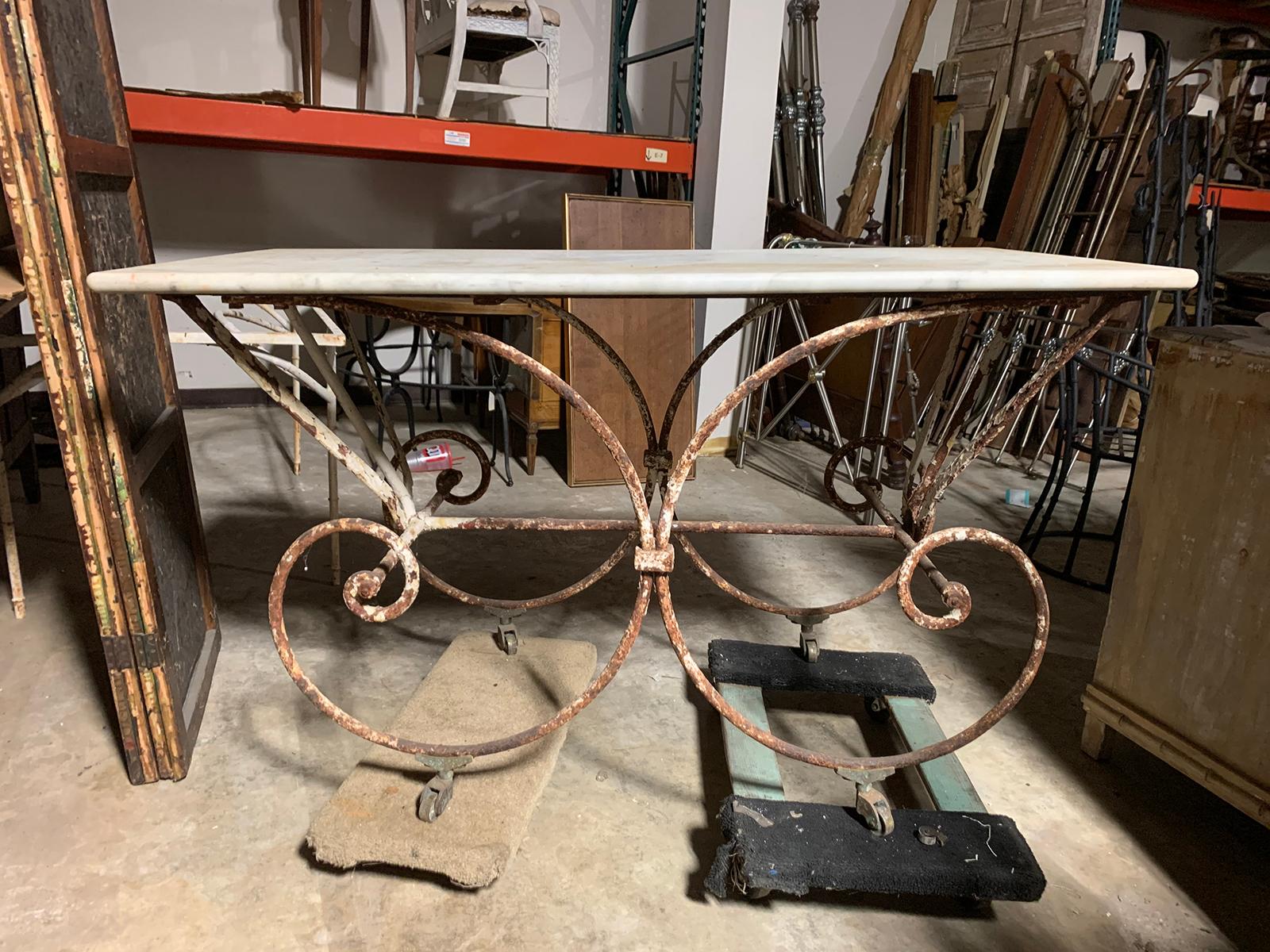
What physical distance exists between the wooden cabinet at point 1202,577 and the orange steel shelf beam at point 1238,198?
9.91ft

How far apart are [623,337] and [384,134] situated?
1.07 m

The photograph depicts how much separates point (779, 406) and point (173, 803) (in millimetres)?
3137

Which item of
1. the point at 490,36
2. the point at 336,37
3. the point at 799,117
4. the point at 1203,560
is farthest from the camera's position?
the point at 799,117

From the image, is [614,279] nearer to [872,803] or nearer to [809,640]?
[872,803]

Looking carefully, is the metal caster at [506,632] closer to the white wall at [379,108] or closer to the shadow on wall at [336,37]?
the white wall at [379,108]

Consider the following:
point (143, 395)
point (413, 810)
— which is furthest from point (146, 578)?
point (413, 810)

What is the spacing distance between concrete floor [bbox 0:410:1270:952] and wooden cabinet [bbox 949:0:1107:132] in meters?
2.88

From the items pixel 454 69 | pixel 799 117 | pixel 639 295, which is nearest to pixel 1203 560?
pixel 639 295

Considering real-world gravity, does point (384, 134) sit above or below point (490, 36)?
below

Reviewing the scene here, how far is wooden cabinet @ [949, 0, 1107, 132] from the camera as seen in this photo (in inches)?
146

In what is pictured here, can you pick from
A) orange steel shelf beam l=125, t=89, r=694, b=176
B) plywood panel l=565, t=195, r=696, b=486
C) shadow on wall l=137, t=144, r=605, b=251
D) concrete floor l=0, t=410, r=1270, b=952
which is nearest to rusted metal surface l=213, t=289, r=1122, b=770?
concrete floor l=0, t=410, r=1270, b=952

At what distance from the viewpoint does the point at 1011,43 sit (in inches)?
161

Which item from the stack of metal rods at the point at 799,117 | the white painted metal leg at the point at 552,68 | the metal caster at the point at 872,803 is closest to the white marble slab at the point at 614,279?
the metal caster at the point at 872,803

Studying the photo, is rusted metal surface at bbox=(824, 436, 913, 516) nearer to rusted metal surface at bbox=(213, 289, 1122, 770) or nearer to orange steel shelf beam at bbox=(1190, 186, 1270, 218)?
rusted metal surface at bbox=(213, 289, 1122, 770)
